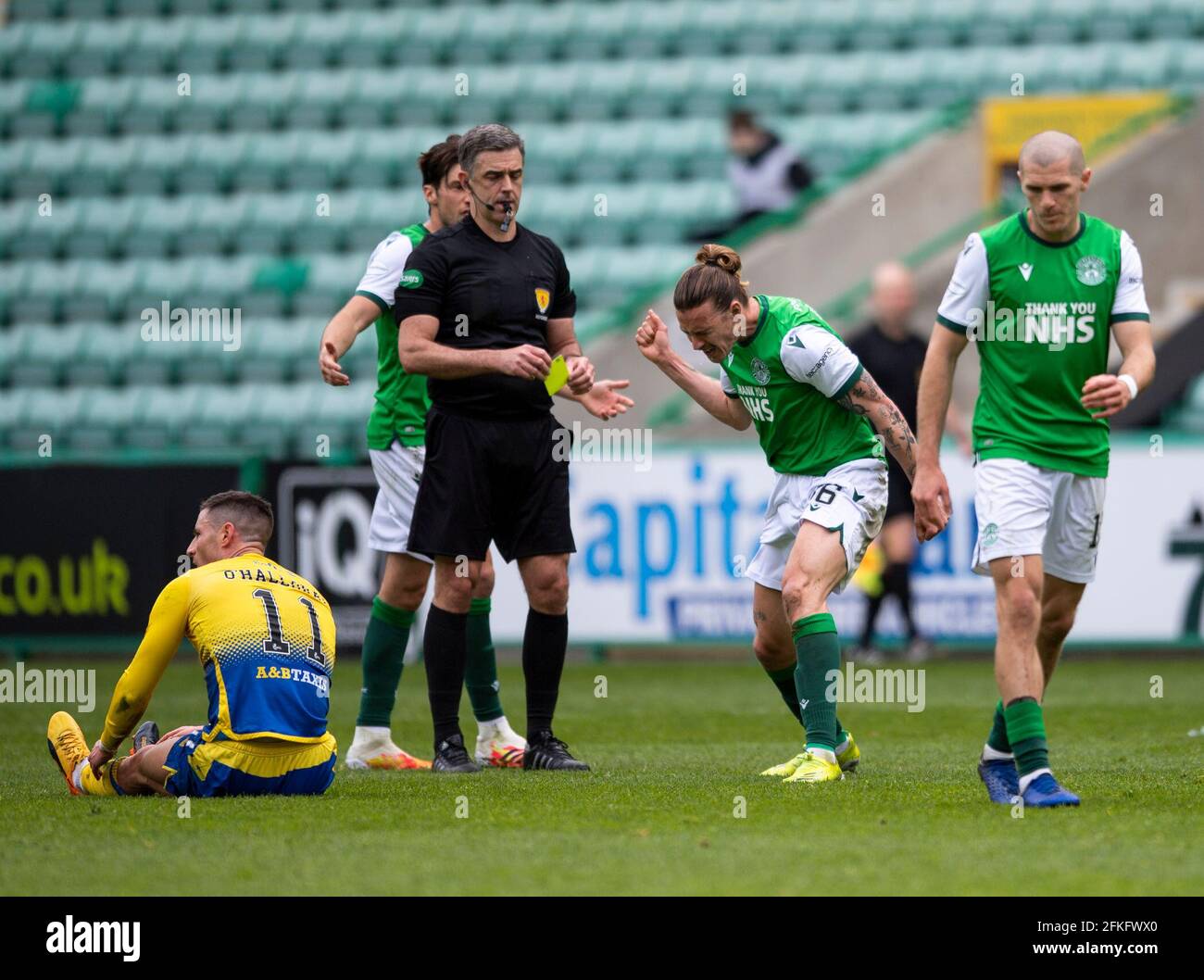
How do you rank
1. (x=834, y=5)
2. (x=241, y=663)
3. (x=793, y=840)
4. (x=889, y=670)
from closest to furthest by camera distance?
(x=793, y=840) < (x=241, y=663) < (x=889, y=670) < (x=834, y=5)

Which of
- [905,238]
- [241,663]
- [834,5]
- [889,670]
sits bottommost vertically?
[889,670]

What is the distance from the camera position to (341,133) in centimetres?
1761

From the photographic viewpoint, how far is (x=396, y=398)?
7.74 m

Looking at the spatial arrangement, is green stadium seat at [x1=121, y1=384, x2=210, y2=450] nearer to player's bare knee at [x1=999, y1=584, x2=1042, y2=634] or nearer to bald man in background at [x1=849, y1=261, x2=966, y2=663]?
bald man in background at [x1=849, y1=261, x2=966, y2=663]

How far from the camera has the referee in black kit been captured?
695 centimetres

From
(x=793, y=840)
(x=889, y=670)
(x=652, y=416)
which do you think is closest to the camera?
(x=793, y=840)

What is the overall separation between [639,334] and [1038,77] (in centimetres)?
1030

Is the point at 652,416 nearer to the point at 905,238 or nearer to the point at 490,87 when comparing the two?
the point at 905,238

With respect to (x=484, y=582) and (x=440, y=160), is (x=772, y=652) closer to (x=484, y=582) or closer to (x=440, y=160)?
(x=484, y=582)

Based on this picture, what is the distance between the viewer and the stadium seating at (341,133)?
16.0 meters

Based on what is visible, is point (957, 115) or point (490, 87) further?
point (490, 87)

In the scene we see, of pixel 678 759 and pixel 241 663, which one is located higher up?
pixel 241 663

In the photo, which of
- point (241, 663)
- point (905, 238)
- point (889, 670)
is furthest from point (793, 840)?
point (905, 238)

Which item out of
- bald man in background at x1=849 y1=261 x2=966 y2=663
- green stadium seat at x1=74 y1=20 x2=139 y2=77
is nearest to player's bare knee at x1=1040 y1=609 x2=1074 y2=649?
bald man in background at x1=849 y1=261 x2=966 y2=663
